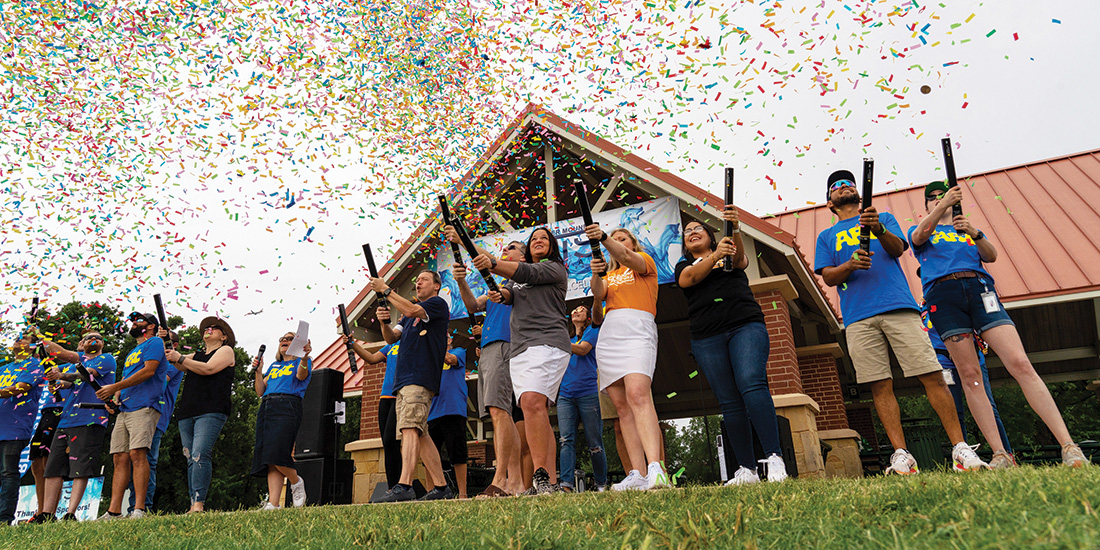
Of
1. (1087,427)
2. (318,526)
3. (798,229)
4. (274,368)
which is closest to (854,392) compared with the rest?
(798,229)

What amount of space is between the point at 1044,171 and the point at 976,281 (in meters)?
12.8

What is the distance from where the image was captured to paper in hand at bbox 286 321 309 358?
662 centimetres

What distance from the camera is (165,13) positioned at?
6637 millimetres

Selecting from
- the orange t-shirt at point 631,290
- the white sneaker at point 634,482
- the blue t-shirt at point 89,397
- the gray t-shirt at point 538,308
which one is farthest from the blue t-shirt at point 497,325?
the blue t-shirt at point 89,397

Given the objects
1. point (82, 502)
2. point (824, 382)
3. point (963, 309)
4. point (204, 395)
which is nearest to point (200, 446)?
point (204, 395)

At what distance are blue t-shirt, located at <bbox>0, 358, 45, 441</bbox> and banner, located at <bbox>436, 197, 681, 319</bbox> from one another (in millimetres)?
5113

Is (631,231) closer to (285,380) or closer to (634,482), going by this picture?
(285,380)

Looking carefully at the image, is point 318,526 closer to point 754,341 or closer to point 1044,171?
point 754,341

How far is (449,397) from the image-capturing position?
597cm

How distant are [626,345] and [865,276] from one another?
5.80 feet

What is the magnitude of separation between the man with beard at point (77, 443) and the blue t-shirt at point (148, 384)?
43 centimetres

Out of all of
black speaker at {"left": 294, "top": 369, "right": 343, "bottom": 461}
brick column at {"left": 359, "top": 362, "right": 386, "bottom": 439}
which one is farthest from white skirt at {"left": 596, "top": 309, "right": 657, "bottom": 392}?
brick column at {"left": 359, "top": 362, "right": 386, "bottom": 439}

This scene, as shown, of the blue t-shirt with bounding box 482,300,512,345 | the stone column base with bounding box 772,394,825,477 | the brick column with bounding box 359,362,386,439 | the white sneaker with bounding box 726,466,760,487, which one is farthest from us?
the brick column with bounding box 359,362,386,439

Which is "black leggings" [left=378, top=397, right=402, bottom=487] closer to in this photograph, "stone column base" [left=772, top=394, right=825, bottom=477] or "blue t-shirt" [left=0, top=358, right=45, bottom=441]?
"blue t-shirt" [left=0, top=358, right=45, bottom=441]
